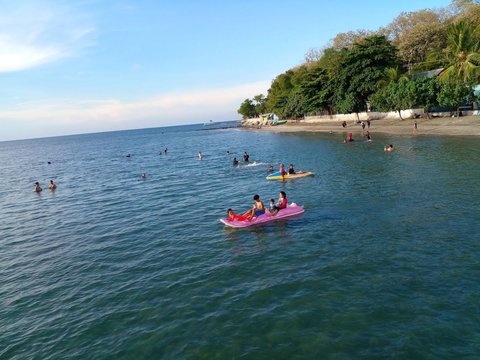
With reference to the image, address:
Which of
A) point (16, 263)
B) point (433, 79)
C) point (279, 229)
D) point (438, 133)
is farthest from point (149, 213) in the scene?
point (433, 79)

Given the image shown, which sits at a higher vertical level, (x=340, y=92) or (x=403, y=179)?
(x=340, y=92)

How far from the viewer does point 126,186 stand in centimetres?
4419

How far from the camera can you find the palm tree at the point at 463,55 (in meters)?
54.2

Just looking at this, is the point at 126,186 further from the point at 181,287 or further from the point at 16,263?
the point at 181,287

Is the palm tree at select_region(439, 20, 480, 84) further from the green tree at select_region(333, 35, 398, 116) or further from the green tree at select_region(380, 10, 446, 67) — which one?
the green tree at select_region(380, 10, 446, 67)

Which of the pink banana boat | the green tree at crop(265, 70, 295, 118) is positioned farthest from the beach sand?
the green tree at crop(265, 70, 295, 118)

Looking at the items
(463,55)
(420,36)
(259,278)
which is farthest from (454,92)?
(259,278)

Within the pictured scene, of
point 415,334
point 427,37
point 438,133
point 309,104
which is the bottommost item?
point 415,334

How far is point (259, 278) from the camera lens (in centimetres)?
1594

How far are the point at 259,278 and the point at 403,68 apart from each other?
8919 centimetres

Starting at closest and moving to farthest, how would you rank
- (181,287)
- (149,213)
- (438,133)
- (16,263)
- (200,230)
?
(181,287) → (16,263) → (200,230) → (149,213) → (438,133)

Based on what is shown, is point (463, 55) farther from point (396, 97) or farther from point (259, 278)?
point (259, 278)

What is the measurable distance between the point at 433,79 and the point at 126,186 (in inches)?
1928

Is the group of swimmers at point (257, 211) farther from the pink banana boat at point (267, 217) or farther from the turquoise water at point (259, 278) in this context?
the turquoise water at point (259, 278)
